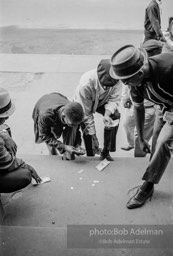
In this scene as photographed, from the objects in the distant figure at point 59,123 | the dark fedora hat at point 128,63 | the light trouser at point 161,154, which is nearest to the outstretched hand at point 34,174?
the distant figure at point 59,123

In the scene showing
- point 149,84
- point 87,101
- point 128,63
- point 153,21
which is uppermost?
point 128,63

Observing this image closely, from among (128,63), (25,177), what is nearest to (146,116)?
(128,63)

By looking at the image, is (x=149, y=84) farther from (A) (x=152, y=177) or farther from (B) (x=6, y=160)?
(B) (x=6, y=160)

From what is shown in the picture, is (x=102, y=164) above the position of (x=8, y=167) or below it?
below

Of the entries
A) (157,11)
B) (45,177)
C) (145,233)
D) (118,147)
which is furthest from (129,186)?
(157,11)

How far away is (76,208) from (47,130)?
0.84m

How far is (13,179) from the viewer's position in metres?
2.58

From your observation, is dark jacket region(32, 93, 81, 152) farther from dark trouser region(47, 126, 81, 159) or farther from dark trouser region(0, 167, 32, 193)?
dark trouser region(0, 167, 32, 193)

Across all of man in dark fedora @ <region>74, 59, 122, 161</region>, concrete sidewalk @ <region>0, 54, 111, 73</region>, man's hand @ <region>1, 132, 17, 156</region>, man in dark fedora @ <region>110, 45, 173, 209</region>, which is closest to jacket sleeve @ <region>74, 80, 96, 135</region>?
man in dark fedora @ <region>74, 59, 122, 161</region>

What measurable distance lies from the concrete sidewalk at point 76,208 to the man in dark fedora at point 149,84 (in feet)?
0.55

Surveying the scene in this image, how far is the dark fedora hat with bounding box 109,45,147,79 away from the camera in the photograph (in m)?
2.26

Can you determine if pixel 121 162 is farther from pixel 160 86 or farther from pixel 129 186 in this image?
Result: pixel 160 86

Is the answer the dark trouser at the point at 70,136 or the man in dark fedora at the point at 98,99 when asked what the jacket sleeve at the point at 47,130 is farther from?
the man in dark fedora at the point at 98,99

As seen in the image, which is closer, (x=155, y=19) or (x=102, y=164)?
(x=102, y=164)
